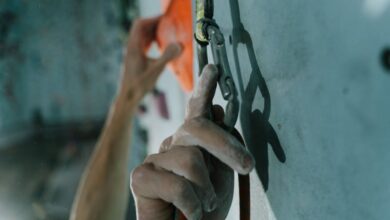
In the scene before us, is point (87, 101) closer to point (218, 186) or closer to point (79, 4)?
point (79, 4)

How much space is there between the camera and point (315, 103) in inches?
16.1

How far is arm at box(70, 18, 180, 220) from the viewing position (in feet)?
4.46

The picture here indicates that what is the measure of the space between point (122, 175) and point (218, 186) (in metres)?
1.05

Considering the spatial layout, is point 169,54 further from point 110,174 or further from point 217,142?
point 217,142

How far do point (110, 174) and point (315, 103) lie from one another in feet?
3.82

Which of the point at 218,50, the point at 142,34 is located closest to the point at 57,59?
the point at 142,34

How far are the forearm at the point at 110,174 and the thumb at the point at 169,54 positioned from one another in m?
0.22

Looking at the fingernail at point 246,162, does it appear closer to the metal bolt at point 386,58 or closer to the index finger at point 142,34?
the metal bolt at point 386,58

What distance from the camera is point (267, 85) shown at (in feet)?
1.68

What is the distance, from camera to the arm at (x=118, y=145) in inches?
53.6

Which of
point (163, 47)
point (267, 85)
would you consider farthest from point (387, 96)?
point (163, 47)

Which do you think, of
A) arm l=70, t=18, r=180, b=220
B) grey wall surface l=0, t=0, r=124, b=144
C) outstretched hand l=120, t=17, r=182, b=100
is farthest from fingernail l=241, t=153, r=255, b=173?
grey wall surface l=0, t=0, r=124, b=144

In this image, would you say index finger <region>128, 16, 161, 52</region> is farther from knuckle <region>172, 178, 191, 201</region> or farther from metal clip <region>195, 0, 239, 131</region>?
knuckle <region>172, 178, 191, 201</region>

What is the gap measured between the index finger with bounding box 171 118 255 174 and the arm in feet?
2.96
